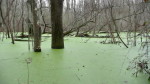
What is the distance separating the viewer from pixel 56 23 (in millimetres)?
3768

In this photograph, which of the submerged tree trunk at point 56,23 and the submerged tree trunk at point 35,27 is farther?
the submerged tree trunk at point 56,23

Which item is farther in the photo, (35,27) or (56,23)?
(56,23)

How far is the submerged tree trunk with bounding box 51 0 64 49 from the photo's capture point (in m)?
3.74

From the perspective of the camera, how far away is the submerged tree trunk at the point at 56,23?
12.3ft

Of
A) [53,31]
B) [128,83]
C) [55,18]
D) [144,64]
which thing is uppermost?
[55,18]

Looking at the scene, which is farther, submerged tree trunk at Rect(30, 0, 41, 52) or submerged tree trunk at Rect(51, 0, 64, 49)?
submerged tree trunk at Rect(51, 0, 64, 49)

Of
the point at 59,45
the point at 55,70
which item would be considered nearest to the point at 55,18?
the point at 59,45

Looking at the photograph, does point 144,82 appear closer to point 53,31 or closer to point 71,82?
point 71,82

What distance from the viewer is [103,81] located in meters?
1.70

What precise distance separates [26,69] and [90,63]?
774mm

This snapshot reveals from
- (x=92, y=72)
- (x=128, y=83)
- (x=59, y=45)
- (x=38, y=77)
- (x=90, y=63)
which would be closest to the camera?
(x=128, y=83)

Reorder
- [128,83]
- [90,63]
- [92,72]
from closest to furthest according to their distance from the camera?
[128,83] < [92,72] < [90,63]

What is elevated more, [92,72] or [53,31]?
[53,31]

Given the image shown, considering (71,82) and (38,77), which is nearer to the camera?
(71,82)
